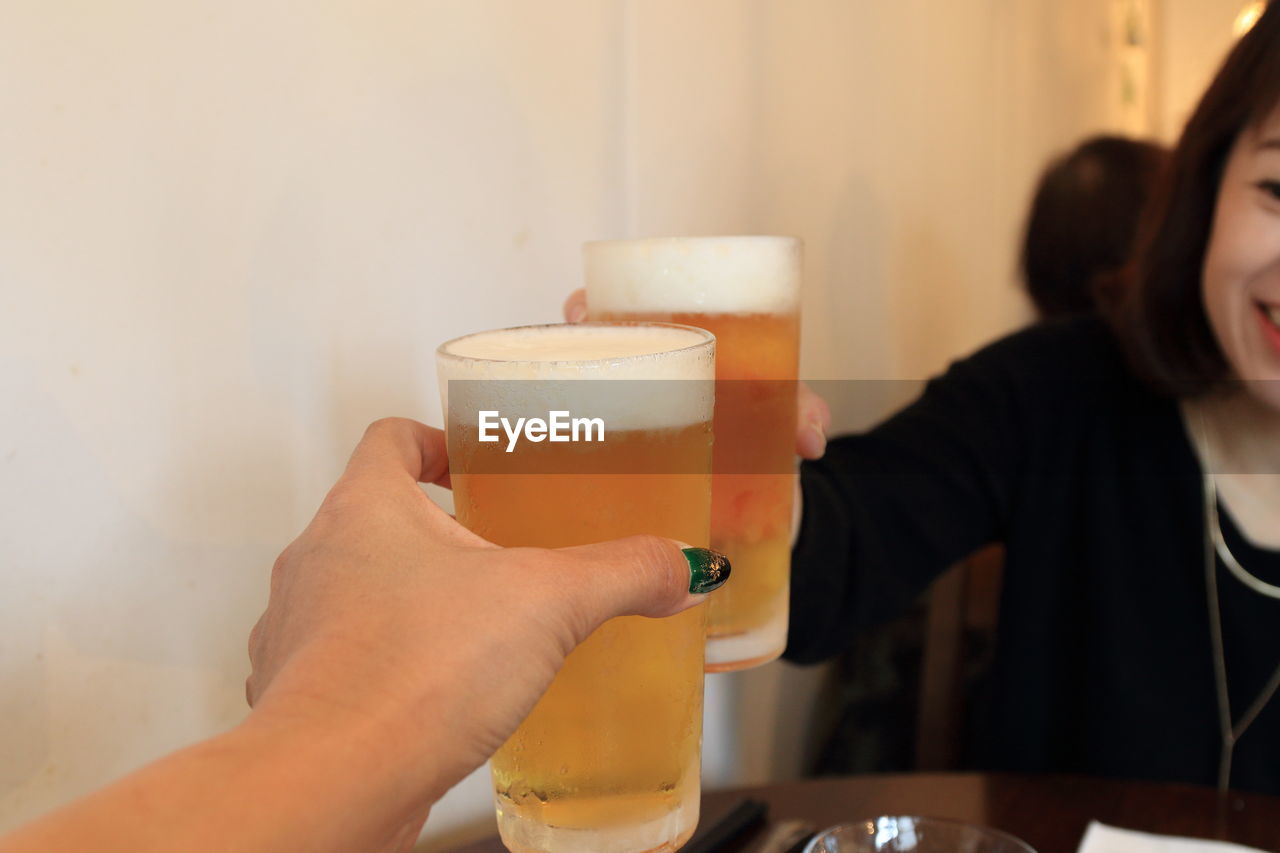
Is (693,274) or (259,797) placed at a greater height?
(693,274)

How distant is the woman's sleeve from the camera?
4.88ft

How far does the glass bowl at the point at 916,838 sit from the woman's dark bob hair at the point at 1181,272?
99cm

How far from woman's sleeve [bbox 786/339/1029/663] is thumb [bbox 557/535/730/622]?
0.80 meters

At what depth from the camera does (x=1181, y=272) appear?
63.4 inches

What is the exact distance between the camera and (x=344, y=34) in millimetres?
1035

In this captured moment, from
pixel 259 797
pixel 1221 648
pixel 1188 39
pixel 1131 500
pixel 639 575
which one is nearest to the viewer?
pixel 259 797

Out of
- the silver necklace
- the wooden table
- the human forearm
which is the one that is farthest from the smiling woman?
the human forearm

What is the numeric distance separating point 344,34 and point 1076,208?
2364mm

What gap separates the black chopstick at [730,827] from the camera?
1.05 m

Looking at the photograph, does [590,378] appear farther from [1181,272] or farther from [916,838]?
[1181,272]

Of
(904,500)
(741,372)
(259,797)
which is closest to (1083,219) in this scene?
(904,500)

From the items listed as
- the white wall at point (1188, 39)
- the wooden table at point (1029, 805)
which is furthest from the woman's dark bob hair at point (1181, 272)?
the white wall at point (1188, 39)

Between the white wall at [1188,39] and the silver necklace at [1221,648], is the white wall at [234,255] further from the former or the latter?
the white wall at [1188,39]

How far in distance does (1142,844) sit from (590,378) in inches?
34.6
